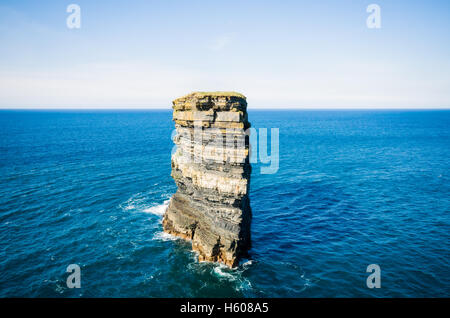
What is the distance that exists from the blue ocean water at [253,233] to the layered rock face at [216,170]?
286cm

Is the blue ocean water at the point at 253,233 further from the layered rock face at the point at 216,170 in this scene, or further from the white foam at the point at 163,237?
the layered rock face at the point at 216,170

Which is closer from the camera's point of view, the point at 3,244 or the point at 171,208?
the point at 3,244

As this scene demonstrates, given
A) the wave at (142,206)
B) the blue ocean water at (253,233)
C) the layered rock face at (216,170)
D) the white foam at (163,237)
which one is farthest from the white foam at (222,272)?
the wave at (142,206)

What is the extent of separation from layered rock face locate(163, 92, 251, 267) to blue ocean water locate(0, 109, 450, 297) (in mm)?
2855

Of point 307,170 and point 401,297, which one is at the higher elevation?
point 307,170

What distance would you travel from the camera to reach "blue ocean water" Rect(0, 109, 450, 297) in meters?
28.3

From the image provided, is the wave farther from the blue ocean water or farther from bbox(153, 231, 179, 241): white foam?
bbox(153, 231, 179, 241): white foam

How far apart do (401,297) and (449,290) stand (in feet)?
17.9

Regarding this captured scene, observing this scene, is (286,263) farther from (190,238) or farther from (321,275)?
(190,238)

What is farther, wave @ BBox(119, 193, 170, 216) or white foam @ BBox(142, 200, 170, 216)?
wave @ BBox(119, 193, 170, 216)

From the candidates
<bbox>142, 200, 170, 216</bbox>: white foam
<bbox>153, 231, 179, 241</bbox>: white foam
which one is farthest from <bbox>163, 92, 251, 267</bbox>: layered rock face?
<bbox>142, 200, 170, 216</bbox>: white foam

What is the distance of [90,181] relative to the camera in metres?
57.1
